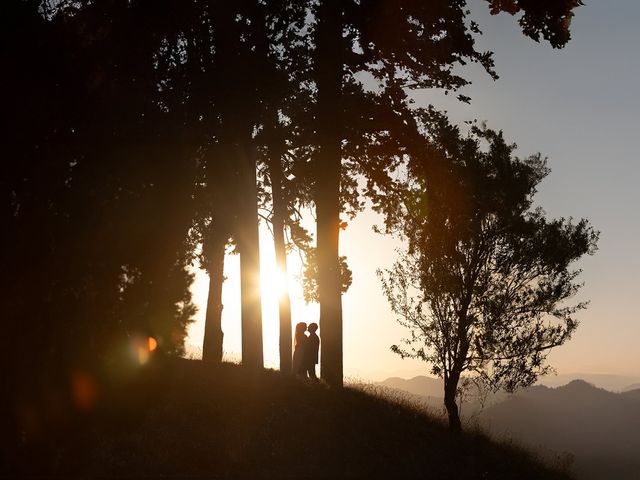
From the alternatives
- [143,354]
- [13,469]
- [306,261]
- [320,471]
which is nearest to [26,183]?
[143,354]

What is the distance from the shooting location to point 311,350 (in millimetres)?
22953

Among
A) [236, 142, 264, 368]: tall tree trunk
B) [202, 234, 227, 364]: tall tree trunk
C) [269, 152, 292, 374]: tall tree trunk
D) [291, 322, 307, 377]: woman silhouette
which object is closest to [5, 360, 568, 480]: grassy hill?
[236, 142, 264, 368]: tall tree trunk

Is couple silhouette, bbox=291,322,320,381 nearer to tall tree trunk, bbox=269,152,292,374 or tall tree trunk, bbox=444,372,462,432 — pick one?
tall tree trunk, bbox=269,152,292,374

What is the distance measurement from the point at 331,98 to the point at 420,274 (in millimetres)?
6207

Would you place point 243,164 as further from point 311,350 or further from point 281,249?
point 281,249

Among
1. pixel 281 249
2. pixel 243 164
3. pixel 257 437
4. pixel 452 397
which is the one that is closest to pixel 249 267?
pixel 243 164

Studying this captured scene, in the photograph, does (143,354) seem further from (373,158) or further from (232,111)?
(373,158)

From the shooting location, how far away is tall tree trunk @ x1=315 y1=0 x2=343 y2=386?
2045 cm

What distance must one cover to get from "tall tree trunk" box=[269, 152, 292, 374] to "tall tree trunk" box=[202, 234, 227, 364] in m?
2.41

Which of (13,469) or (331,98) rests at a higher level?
(331,98)

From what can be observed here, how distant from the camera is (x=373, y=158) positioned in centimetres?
2209

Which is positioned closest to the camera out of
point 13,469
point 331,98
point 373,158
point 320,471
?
point 13,469

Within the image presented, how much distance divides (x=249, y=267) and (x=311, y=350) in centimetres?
462

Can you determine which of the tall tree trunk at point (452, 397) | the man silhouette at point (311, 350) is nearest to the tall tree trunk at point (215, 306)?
the man silhouette at point (311, 350)
